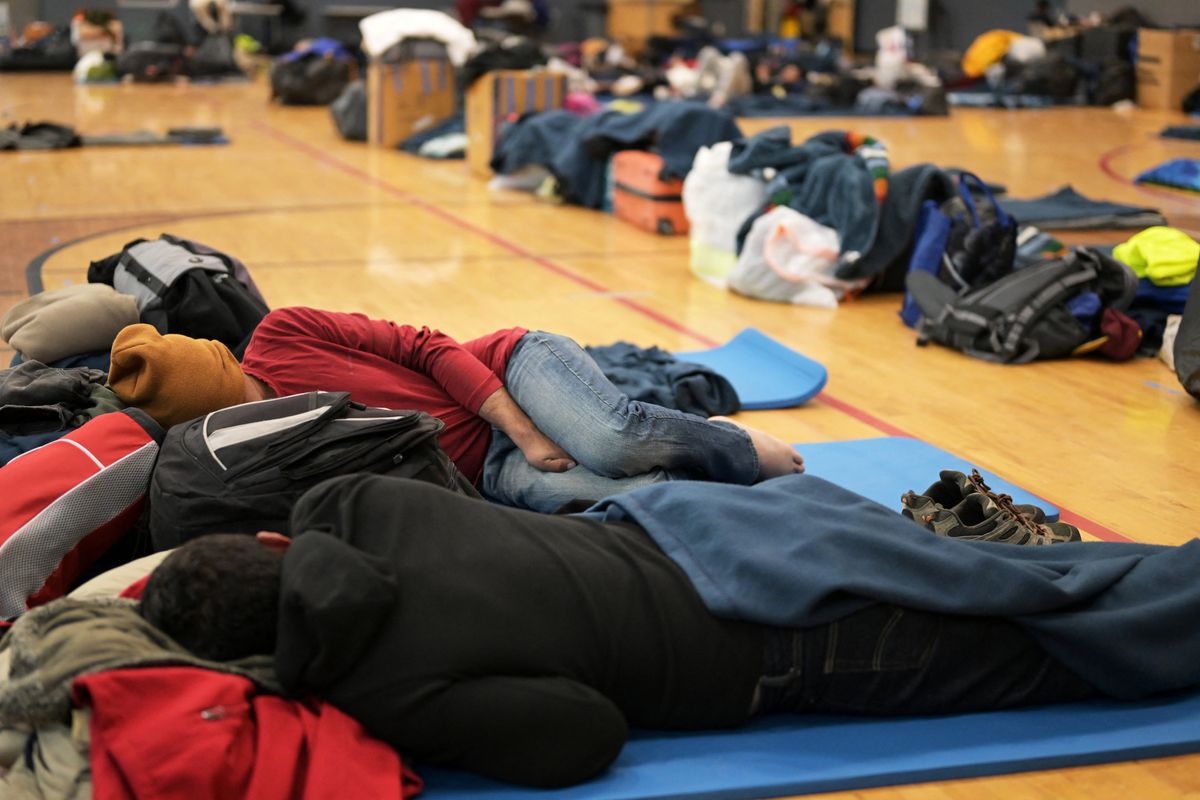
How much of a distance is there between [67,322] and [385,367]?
2.68ft

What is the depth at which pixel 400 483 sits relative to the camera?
201 centimetres

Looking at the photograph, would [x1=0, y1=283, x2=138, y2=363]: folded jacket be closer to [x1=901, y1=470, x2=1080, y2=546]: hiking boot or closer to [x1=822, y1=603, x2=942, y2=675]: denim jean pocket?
[x1=901, y1=470, x2=1080, y2=546]: hiking boot

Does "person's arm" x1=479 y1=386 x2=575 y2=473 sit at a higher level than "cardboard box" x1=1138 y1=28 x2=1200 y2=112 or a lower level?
lower

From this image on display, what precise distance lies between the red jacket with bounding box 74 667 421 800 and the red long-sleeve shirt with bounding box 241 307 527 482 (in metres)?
1.04

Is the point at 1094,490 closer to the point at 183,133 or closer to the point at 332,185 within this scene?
the point at 332,185

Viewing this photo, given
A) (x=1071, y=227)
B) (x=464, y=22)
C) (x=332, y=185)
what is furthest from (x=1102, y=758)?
(x=464, y=22)

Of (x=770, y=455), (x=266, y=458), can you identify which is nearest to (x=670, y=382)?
(x=770, y=455)

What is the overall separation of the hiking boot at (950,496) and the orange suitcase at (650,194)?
405cm

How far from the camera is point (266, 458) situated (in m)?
2.35

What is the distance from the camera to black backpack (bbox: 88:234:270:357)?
11.2 ft

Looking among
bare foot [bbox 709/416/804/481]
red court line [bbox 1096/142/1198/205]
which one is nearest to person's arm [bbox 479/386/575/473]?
bare foot [bbox 709/416/804/481]

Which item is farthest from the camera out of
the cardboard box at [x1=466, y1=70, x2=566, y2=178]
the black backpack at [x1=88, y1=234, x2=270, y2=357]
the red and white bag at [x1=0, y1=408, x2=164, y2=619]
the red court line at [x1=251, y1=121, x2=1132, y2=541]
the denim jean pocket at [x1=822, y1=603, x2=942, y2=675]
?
the cardboard box at [x1=466, y1=70, x2=566, y2=178]

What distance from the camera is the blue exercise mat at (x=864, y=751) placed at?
78.2 inches

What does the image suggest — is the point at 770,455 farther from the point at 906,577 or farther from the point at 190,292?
the point at 190,292
